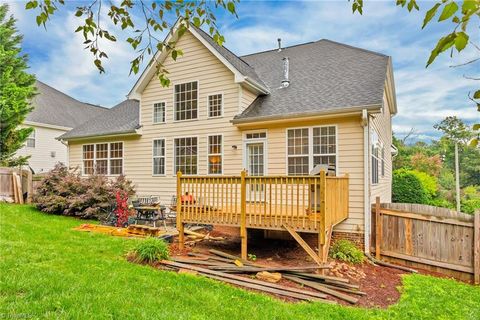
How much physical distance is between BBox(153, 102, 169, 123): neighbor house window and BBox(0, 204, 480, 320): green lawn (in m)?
6.37

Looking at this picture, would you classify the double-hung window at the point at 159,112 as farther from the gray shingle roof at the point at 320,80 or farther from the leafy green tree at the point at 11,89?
the leafy green tree at the point at 11,89

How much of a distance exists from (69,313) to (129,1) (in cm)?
342

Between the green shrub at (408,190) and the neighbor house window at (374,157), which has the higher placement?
the neighbor house window at (374,157)

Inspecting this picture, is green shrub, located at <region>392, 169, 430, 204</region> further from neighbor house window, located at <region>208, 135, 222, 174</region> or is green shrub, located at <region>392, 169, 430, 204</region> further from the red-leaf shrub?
the red-leaf shrub

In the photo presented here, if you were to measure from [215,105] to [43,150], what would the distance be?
1752 cm

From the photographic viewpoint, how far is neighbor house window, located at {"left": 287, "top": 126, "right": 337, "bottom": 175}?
9181 millimetres

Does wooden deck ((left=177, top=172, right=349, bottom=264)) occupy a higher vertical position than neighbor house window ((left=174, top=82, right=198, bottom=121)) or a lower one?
lower

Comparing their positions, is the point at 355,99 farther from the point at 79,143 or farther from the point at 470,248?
the point at 79,143

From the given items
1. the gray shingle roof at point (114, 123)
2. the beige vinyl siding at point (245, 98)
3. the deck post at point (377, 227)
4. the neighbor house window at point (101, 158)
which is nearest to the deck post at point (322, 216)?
the deck post at point (377, 227)

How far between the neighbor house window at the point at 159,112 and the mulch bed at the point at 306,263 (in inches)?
214

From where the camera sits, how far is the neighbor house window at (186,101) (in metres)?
11.7

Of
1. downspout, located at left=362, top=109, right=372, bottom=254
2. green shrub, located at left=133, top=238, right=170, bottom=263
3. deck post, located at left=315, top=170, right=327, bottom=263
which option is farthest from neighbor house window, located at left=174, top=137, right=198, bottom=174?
deck post, located at left=315, top=170, right=327, bottom=263

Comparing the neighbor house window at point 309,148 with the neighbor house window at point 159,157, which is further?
the neighbor house window at point 159,157

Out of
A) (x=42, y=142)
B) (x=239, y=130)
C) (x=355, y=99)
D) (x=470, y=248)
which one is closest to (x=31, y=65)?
(x=42, y=142)
